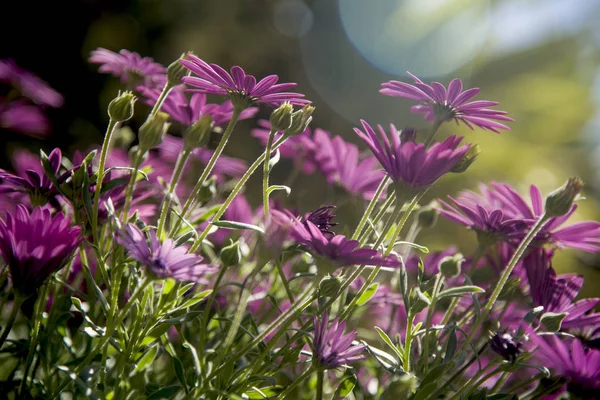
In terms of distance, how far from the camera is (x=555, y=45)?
2543mm

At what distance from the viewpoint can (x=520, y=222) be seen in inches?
17.1

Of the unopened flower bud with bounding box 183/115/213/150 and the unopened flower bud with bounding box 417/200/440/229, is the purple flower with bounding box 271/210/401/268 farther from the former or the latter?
the unopened flower bud with bounding box 417/200/440/229

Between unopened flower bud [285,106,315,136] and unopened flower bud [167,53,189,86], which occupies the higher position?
unopened flower bud [167,53,189,86]

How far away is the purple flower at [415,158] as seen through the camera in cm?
37

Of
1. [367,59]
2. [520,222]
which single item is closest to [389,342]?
[520,222]

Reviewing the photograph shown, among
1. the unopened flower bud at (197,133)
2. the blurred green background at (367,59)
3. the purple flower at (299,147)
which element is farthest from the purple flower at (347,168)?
the blurred green background at (367,59)

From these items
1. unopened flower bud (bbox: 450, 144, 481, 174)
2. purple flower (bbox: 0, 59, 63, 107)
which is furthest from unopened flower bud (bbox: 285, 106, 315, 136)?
purple flower (bbox: 0, 59, 63, 107)

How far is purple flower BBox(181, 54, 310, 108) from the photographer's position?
416 mm

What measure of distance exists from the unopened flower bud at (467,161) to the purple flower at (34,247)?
11.1 inches

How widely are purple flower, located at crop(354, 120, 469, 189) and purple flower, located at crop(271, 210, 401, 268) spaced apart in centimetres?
7

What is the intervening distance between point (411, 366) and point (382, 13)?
2.94 m

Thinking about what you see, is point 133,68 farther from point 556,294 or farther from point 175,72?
point 556,294

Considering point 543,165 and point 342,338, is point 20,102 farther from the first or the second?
point 543,165

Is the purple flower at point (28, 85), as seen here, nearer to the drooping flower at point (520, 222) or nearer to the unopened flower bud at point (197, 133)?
the unopened flower bud at point (197, 133)
